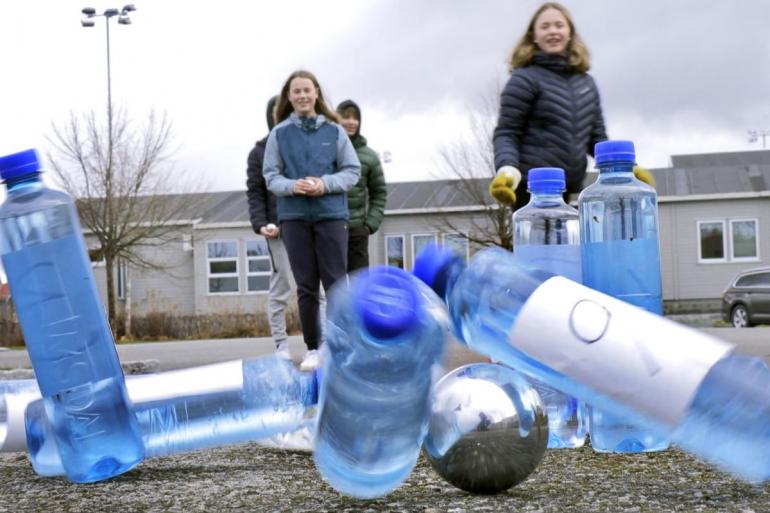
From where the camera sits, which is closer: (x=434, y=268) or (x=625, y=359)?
(x=625, y=359)

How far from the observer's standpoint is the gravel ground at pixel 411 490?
2.27m

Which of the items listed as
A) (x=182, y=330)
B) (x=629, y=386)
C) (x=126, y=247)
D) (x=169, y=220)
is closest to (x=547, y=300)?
(x=629, y=386)

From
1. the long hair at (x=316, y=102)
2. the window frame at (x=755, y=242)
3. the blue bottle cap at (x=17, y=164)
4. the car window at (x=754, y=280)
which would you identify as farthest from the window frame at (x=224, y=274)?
the blue bottle cap at (x=17, y=164)

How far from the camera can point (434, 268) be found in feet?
7.43

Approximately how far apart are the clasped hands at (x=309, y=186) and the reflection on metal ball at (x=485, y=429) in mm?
2592

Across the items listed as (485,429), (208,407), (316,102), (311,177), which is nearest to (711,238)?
(316,102)

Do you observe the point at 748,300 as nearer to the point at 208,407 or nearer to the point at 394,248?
the point at 394,248

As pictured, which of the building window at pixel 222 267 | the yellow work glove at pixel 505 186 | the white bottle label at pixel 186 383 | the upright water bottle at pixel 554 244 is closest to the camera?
the white bottle label at pixel 186 383

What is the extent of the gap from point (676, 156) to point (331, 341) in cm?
3668

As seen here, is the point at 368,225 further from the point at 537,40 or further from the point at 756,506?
the point at 756,506

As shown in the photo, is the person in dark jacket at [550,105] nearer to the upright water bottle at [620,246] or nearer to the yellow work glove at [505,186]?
the yellow work glove at [505,186]

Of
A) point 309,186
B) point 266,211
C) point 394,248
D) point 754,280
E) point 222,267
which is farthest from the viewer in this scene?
point 222,267

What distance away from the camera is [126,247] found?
3038 centimetres

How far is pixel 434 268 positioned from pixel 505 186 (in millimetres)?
1385
